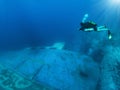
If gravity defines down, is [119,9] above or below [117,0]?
below

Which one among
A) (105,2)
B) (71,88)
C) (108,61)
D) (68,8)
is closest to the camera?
(71,88)

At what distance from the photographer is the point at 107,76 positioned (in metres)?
7.98

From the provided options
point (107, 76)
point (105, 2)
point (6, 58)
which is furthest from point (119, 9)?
point (6, 58)

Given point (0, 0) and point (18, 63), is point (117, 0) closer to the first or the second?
point (18, 63)

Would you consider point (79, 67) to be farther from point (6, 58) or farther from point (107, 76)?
point (6, 58)

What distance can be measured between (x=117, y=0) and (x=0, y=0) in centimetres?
1072

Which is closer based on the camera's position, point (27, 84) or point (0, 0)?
point (27, 84)

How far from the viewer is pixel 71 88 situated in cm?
749

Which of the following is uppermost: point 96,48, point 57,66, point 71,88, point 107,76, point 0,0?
point 0,0

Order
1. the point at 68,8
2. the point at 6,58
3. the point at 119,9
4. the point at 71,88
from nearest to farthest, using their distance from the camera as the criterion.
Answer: the point at 71,88 → the point at 6,58 → the point at 119,9 → the point at 68,8

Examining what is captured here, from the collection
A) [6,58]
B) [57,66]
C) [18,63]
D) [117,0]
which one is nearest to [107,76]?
[57,66]

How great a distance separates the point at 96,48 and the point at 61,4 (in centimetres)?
956

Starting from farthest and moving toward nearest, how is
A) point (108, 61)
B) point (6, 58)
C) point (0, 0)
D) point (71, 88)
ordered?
point (0, 0) → point (6, 58) → point (108, 61) → point (71, 88)

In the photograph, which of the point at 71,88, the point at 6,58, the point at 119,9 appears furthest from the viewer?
the point at 119,9
